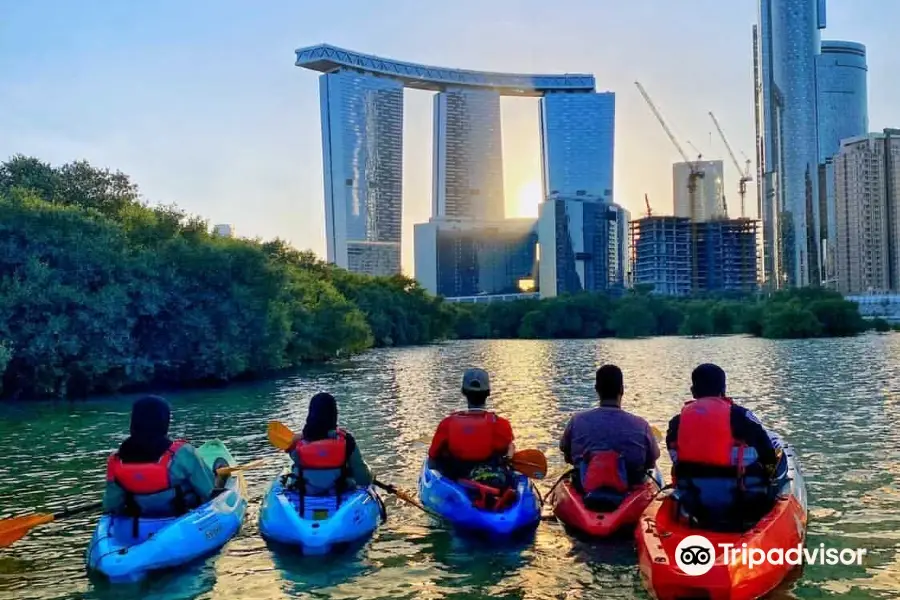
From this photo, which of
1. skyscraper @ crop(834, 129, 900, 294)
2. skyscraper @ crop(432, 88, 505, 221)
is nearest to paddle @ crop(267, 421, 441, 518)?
skyscraper @ crop(834, 129, 900, 294)

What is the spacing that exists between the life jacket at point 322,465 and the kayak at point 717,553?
11.2 feet

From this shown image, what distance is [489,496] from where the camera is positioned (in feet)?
31.4

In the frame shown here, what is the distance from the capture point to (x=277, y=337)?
37.2 meters

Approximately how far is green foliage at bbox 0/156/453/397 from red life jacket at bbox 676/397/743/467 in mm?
24308

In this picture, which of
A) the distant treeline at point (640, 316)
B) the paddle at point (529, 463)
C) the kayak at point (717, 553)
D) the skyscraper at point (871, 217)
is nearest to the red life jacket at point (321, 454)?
the paddle at point (529, 463)

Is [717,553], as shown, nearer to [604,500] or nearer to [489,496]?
[604,500]

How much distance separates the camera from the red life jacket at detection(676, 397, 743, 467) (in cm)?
750

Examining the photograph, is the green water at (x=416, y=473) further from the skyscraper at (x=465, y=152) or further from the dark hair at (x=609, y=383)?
the skyscraper at (x=465, y=152)

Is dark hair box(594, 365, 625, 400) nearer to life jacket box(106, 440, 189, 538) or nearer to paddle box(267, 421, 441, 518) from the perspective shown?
paddle box(267, 421, 441, 518)

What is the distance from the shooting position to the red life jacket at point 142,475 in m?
8.39

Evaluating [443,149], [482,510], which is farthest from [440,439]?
[443,149]

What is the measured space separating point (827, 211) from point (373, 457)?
471 feet

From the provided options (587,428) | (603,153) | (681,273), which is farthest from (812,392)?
(603,153)

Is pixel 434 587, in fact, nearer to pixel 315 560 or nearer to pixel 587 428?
pixel 315 560
